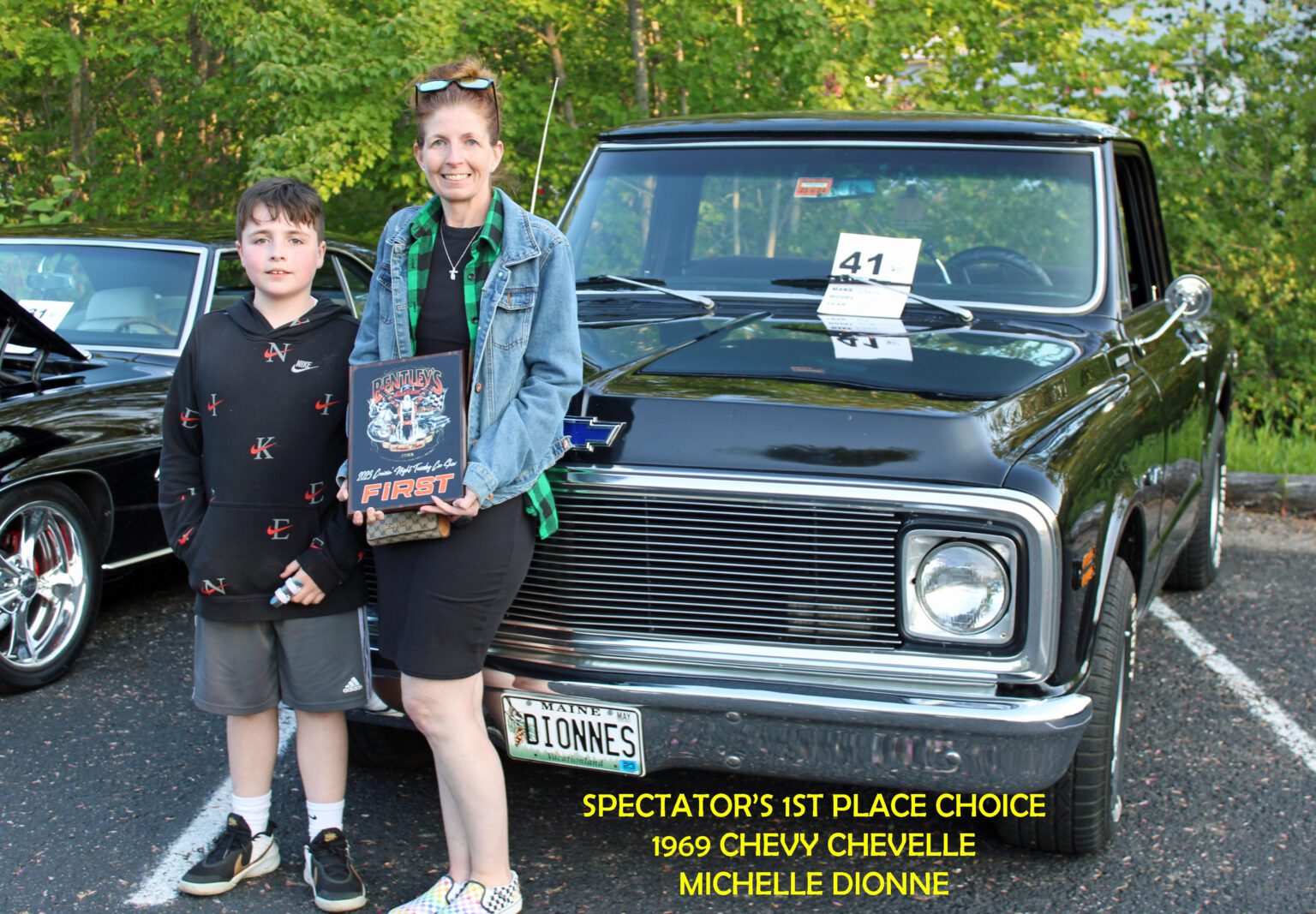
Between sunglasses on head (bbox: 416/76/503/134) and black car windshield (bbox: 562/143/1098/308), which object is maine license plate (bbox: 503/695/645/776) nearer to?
sunglasses on head (bbox: 416/76/503/134)

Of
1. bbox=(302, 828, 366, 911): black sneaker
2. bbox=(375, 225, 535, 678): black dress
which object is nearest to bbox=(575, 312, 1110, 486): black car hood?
bbox=(375, 225, 535, 678): black dress

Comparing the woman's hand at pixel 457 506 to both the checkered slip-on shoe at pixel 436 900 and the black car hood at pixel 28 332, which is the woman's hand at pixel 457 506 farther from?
the black car hood at pixel 28 332

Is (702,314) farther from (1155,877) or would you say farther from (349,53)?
(349,53)

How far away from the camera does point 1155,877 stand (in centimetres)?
339

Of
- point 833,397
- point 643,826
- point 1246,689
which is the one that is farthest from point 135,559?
point 1246,689

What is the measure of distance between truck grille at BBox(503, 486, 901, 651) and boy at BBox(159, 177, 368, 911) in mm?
505

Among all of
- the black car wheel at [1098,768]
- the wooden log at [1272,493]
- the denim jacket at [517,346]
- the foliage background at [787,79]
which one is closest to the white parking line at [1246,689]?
the black car wheel at [1098,768]

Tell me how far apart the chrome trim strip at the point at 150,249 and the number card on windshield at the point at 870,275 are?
280cm

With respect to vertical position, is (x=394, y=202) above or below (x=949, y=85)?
below

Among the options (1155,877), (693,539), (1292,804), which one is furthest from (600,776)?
(1292,804)

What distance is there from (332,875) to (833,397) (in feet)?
5.42

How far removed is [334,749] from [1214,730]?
288 cm

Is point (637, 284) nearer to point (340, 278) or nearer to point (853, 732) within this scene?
point (853, 732)

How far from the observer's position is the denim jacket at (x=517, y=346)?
2842 mm
